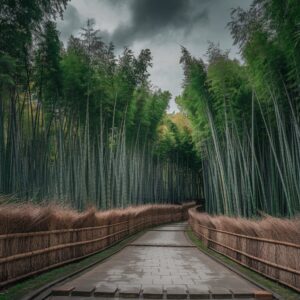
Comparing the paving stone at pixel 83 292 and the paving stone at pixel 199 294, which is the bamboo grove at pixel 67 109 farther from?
the paving stone at pixel 199 294

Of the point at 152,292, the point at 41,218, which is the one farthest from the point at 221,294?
the point at 41,218

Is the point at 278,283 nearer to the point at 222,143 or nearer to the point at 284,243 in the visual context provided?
the point at 284,243

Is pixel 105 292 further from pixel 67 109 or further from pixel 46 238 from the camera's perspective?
pixel 67 109

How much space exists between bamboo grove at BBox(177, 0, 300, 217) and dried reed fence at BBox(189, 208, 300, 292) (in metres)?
1.84

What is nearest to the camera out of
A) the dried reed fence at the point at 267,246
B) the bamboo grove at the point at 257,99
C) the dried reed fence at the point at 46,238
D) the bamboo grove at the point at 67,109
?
the dried reed fence at the point at 46,238

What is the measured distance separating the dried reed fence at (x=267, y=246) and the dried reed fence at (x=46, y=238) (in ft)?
9.58

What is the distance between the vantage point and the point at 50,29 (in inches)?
334

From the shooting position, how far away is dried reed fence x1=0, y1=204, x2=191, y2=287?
415 cm

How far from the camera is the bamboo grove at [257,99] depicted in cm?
771

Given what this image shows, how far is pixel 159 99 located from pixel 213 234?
891cm

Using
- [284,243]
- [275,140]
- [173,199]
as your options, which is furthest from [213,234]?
[173,199]

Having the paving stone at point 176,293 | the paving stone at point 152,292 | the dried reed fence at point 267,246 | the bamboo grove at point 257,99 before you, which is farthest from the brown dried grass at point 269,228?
the bamboo grove at point 257,99

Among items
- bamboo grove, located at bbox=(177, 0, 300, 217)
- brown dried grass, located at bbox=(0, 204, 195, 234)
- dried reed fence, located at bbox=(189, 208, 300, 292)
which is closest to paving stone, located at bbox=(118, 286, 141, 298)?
brown dried grass, located at bbox=(0, 204, 195, 234)

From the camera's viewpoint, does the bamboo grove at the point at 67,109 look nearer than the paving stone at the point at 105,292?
No
